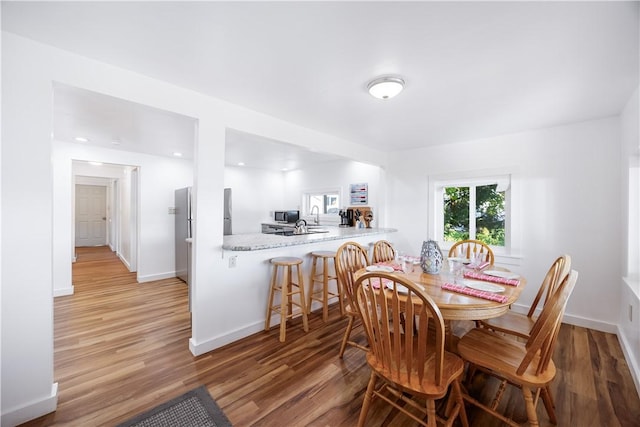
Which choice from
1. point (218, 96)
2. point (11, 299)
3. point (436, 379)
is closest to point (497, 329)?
point (436, 379)

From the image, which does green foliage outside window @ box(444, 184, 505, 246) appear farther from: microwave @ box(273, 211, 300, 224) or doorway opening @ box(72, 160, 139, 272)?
doorway opening @ box(72, 160, 139, 272)

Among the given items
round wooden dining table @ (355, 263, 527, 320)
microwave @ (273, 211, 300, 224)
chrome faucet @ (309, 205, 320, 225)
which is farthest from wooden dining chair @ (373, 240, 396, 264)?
microwave @ (273, 211, 300, 224)

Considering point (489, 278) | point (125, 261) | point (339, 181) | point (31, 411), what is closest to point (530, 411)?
point (489, 278)

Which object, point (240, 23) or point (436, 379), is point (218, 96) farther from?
point (436, 379)

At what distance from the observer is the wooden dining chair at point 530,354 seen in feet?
4.12

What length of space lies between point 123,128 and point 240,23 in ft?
8.35

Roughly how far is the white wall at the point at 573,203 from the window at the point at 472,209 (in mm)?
161

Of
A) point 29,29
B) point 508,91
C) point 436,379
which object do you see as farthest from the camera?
point 508,91

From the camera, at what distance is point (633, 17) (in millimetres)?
1346

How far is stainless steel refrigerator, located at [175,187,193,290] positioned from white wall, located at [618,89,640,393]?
16.6 feet

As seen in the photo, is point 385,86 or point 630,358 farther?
point 630,358

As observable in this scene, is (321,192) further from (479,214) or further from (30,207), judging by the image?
(30,207)

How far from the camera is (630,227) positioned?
2.38 metres

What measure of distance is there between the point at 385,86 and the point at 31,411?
313 cm
